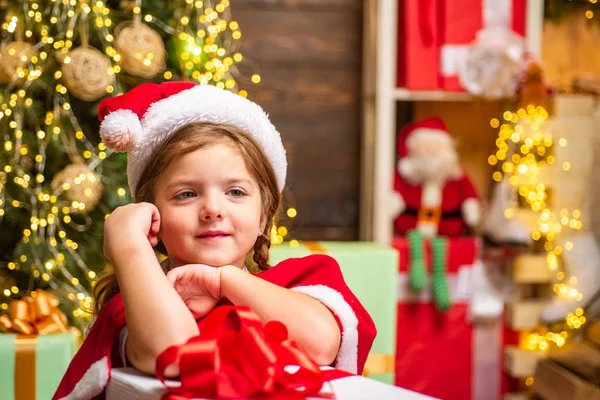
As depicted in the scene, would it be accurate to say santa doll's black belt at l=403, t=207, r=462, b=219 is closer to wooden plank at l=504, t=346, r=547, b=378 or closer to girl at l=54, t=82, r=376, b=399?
wooden plank at l=504, t=346, r=547, b=378

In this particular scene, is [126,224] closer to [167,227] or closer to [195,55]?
[167,227]

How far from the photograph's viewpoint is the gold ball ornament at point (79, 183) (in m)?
2.00

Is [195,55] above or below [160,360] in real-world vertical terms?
above

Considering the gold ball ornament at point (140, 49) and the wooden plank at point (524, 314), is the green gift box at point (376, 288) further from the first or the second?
the wooden plank at point (524, 314)

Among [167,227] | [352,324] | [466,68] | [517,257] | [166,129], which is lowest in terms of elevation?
[517,257]

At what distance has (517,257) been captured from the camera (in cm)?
246

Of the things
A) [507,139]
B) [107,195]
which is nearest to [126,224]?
[107,195]

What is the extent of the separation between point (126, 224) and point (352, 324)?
326mm

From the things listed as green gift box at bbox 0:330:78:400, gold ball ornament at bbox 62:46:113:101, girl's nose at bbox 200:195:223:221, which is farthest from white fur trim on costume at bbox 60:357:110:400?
gold ball ornament at bbox 62:46:113:101

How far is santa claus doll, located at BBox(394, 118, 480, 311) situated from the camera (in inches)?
97.3

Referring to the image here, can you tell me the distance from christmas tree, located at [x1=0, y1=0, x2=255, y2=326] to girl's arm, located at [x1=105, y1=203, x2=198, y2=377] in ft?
3.63

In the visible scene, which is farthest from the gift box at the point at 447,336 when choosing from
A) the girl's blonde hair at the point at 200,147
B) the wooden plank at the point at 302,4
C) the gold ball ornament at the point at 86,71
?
the girl's blonde hair at the point at 200,147

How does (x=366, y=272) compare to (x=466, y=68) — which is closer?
(x=366, y=272)

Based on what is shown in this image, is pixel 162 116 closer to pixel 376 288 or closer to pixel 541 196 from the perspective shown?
pixel 376 288
